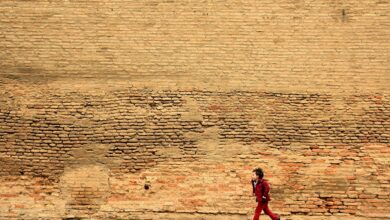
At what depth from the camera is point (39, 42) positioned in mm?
8906

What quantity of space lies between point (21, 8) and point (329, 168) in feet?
20.9

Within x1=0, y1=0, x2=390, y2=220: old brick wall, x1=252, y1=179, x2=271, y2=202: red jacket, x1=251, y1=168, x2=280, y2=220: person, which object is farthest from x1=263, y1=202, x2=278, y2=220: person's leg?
x1=0, y1=0, x2=390, y2=220: old brick wall

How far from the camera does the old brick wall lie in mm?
7859

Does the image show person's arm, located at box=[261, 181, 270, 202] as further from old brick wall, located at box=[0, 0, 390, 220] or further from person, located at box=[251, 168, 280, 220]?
old brick wall, located at box=[0, 0, 390, 220]

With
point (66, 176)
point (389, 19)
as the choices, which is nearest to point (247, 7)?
point (389, 19)

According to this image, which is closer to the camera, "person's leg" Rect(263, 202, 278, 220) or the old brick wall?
"person's leg" Rect(263, 202, 278, 220)

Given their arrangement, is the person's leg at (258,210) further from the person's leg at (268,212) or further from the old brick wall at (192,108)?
the old brick wall at (192,108)

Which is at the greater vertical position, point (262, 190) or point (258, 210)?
point (262, 190)

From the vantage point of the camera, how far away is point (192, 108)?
8484 millimetres

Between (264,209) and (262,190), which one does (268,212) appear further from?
(262,190)

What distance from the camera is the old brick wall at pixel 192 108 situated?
7859 millimetres

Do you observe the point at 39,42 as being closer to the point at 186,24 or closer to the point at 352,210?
the point at 186,24

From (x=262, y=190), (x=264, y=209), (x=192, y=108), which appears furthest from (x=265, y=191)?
(x=192, y=108)

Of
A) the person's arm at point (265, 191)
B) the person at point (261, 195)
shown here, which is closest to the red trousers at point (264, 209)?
the person at point (261, 195)
